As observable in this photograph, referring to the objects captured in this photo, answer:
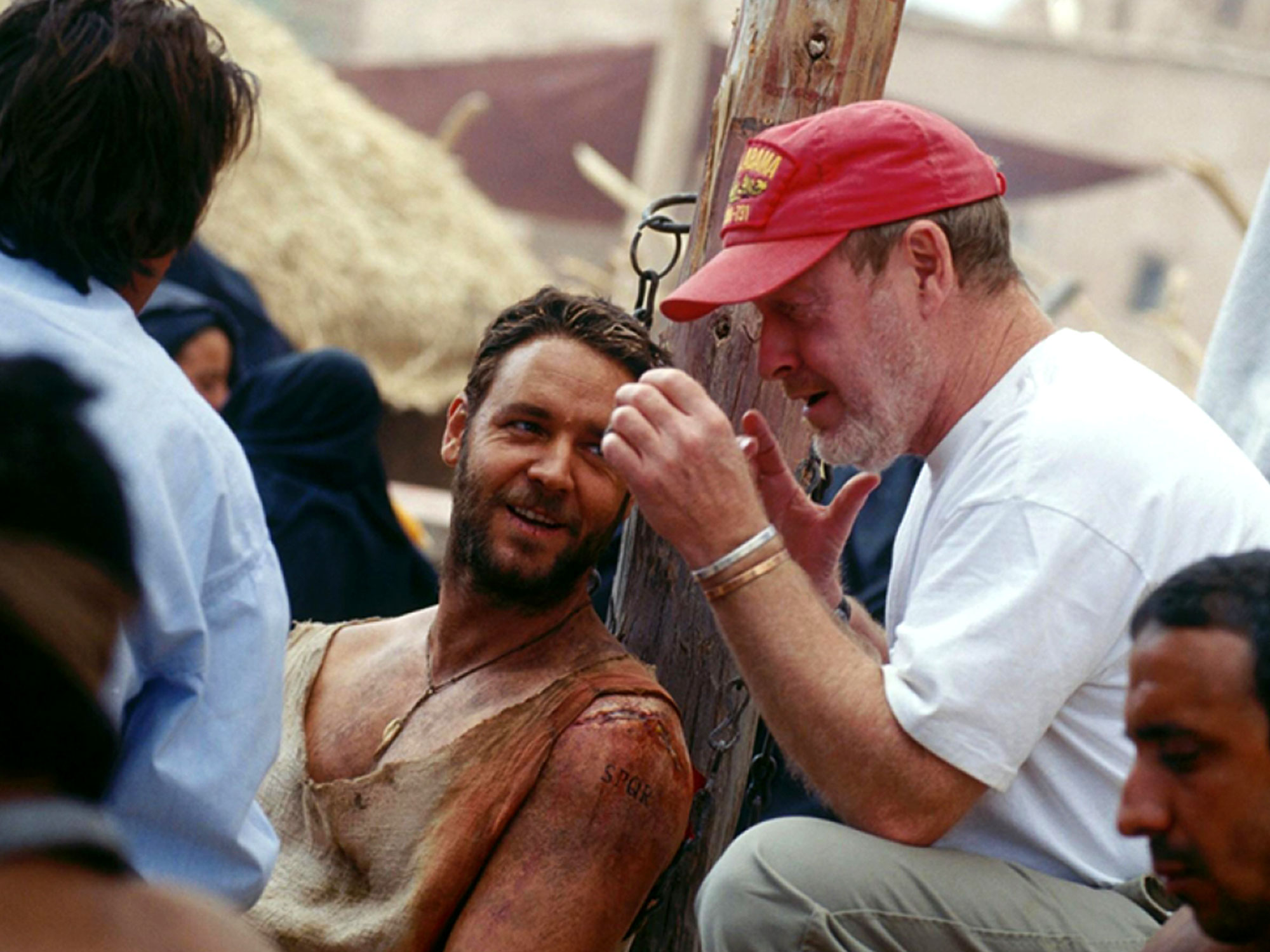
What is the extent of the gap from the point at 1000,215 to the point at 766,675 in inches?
39.3

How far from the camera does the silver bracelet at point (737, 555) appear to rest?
262 centimetres

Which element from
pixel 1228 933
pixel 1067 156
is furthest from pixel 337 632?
pixel 1067 156

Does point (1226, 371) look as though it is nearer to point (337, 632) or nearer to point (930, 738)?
A: point (930, 738)

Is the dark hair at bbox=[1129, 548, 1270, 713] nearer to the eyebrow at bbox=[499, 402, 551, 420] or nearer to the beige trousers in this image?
the beige trousers

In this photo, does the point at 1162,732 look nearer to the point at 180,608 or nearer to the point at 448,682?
the point at 180,608

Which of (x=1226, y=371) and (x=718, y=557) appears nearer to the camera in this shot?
(x=718, y=557)

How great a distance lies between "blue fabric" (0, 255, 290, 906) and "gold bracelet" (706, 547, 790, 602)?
69 centimetres

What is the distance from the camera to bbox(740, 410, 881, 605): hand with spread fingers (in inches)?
121

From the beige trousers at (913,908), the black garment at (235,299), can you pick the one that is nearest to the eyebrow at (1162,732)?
the beige trousers at (913,908)

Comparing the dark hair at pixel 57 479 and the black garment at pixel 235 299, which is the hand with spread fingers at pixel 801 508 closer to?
the dark hair at pixel 57 479

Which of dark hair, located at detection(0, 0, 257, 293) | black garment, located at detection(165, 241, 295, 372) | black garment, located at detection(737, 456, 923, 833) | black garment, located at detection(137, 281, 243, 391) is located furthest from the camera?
black garment, located at detection(165, 241, 295, 372)

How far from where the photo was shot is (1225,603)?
1989mm

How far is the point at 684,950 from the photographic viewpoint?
3629 mm

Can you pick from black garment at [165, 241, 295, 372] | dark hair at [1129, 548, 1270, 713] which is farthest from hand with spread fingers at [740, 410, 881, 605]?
black garment at [165, 241, 295, 372]
